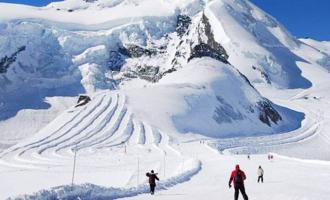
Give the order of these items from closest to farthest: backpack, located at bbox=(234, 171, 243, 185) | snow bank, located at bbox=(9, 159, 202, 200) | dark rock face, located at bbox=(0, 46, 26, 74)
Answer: backpack, located at bbox=(234, 171, 243, 185) → snow bank, located at bbox=(9, 159, 202, 200) → dark rock face, located at bbox=(0, 46, 26, 74)

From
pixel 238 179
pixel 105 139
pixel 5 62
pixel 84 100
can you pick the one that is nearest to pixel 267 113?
Result: pixel 84 100

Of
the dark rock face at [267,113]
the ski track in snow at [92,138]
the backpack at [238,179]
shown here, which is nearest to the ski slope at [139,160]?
the ski track in snow at [92,138]

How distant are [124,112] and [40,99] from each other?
63277mm

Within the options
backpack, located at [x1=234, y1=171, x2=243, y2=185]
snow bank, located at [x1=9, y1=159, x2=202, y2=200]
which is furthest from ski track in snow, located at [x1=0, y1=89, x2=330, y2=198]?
backpack, located at [x1=234, y1=171, x2=243, y2=185]

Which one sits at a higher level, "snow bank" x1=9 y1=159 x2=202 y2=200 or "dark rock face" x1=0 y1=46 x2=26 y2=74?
"dark rock face" x1=0 y1=46 x2=26 y2=74

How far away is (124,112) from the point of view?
406 feet

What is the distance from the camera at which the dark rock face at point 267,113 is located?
469 ft

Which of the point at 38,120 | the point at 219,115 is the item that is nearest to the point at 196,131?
the point at 219,115

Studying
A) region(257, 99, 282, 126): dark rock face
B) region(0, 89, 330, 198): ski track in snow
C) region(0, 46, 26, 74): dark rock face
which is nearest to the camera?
region(0, 89, 330, 198): ski track in snow

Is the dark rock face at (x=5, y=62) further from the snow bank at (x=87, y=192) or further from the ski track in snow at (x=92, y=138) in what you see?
the snow bank at (x=87, y=192)

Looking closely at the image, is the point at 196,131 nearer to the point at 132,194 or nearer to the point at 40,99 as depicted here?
the point at 40,99

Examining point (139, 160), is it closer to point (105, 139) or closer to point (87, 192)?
point (105, 139)

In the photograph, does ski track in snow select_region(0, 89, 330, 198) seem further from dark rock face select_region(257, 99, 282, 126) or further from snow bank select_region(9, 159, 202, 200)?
snow bank select_region(9, 159, 202, 200)

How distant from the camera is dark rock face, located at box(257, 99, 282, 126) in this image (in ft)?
469
